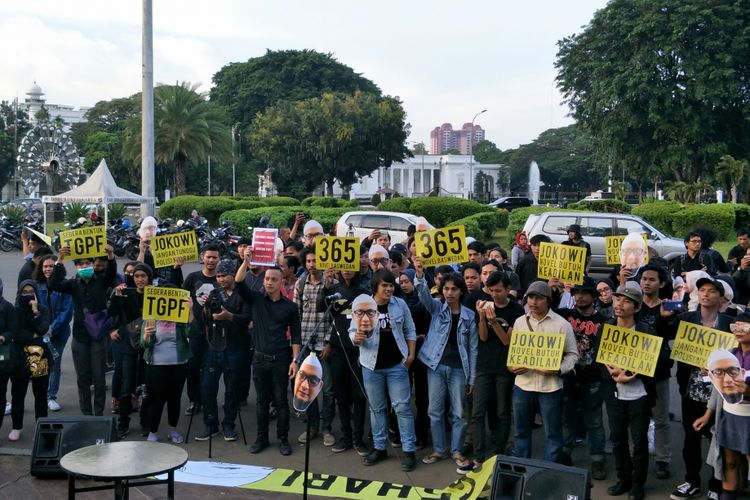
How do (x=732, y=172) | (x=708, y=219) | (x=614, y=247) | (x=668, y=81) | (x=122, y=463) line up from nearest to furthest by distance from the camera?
(x=122, y=463), (x=614, y=247), (x=708, y=219), (x=732, y=172), (x=668, y=81)

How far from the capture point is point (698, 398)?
5941 millimetres

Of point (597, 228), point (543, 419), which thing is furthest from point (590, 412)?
point (597, 228)

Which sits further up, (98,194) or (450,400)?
(98,194)

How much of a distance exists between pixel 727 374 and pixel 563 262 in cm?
254

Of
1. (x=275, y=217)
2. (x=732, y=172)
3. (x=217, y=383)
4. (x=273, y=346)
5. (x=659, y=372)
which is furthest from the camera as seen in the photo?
(x=732, y=172)

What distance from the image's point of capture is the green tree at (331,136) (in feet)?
156

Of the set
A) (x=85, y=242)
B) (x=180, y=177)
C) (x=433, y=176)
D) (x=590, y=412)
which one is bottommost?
(x=590, y=412)

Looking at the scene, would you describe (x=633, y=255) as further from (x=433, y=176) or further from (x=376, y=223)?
(x=433, y=176)

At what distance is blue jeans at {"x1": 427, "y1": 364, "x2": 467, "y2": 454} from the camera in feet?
22.1

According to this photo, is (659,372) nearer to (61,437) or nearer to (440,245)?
(440,245)

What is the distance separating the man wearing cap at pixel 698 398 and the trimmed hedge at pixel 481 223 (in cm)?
1730

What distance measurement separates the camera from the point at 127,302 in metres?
7.61

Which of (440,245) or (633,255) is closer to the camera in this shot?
(440,245)

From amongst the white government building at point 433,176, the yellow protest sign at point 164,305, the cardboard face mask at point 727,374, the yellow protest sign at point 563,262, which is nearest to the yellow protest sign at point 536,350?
the cardboard face mask at point 727,374
